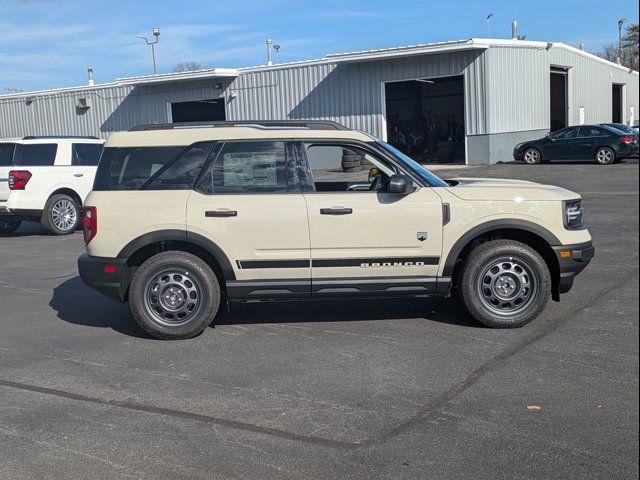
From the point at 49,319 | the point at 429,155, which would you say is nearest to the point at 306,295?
the point at 49,319

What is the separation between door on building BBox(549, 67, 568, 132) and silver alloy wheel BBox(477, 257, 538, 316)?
3323 centimetres

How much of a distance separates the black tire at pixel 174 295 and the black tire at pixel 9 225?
9.89m

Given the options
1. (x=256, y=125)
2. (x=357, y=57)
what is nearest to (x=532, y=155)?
(x=357, y=57)

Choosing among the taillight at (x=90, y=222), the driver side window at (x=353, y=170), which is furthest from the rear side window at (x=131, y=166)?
the driver side window at (x=353, y=170)

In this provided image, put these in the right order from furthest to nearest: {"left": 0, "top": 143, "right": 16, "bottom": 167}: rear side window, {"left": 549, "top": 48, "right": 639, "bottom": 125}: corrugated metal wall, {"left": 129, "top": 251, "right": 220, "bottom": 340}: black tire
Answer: {"left": 549, "top": 48, "right": 639, "bottom": 125}: corrugated metal wall < {"left": 0, "top": 143, "right": 16, "bottom": 167}: rear side window < {"left": 129, "top": 251, "right": 220, "bottom": 340}: black tire

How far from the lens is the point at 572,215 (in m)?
6.93

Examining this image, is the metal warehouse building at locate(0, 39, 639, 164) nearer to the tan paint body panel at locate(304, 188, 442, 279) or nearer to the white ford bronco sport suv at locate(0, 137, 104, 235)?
the white ford bronco sport suv at locate(0, 137, 104, 235)

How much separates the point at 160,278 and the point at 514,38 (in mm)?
27740

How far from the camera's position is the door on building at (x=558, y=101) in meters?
38.2

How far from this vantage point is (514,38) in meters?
31.3

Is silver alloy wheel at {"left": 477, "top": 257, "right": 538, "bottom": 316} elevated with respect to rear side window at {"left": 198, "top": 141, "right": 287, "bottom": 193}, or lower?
lower

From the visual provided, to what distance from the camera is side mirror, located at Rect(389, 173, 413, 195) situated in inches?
261

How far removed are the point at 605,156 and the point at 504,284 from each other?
866 inches

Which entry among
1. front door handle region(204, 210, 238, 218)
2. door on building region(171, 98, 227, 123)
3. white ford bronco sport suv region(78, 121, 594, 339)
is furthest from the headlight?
door on building region(171, 98, 227, 123)
